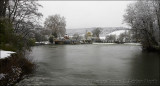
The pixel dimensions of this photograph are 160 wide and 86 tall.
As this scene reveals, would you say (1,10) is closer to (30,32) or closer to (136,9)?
(30,32)

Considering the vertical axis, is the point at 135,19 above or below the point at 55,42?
above

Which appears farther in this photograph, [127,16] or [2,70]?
[127,16]

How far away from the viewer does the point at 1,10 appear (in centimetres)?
1486

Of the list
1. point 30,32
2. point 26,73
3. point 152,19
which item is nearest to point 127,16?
point 152,19

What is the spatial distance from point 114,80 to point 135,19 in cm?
1959

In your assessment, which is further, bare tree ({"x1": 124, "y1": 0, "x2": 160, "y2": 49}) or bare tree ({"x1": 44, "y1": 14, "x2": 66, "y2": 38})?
bare tree ({"x1": 44, "y1": 14, "x2": 66, "y2": 38})

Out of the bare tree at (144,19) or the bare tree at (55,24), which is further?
the bare tree at (55,24)

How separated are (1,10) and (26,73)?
836 cm

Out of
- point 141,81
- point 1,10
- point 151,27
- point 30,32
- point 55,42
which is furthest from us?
point 55,42

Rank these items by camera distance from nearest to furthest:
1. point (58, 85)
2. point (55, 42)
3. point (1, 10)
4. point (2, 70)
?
point (2, 70) < point (58, 85) < point (1, 10) < point (55, 42)

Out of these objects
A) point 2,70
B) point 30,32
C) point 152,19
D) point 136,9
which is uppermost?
point 136,9

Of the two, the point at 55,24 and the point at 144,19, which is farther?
the point at 55,24

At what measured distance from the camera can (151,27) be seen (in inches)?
1035

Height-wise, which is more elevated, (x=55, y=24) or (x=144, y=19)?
(x=55, y=24)
